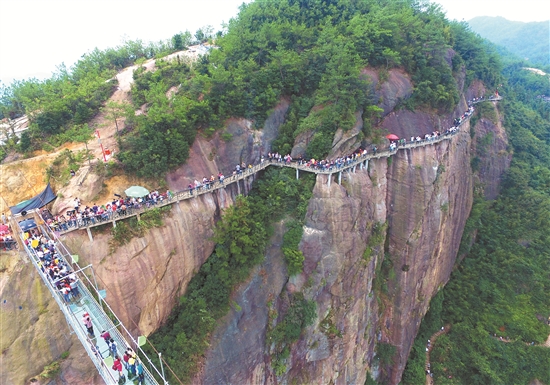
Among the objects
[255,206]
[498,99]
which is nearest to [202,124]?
[255,206]

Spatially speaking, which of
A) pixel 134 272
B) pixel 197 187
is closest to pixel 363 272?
pixel 197 187

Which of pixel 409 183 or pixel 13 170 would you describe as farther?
pixel 409 183

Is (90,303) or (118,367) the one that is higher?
(90,303)

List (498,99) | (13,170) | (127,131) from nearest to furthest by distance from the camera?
(13,170), (127,131), (498,99)

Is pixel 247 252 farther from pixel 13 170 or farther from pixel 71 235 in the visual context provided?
pixel 13 170

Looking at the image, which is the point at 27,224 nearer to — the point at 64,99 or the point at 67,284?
the point at 67,284

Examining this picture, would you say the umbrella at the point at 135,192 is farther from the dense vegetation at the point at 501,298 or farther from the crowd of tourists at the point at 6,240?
the dense vegetation at the point at 501,298
